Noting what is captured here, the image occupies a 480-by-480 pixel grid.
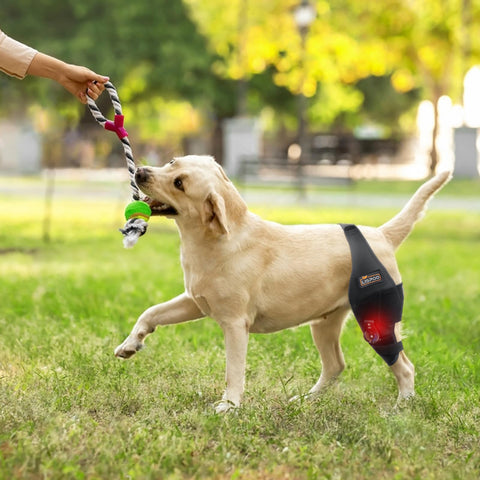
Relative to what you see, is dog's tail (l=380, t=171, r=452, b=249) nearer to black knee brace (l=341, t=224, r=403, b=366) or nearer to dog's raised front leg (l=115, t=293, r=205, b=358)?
black knee brace (l=341, t=224, r=403, b=366)

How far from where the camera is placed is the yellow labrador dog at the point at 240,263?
4.02m

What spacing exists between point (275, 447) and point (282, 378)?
1217 mm

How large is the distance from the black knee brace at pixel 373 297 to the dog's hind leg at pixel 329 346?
30 cm

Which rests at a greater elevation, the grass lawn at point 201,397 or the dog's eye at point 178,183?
the dog's eye at point 178,183

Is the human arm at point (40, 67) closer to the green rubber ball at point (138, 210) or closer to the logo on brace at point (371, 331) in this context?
the green rubber ball at point (138, 210)

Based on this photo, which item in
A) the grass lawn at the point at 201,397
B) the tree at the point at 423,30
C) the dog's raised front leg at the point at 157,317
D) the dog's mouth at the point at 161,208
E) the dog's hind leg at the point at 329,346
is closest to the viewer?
the grass lawn at the point at 201,397

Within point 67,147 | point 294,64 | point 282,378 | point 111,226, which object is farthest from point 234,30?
point 282,378

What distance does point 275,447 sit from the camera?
146 inches

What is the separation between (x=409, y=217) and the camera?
4.54 meters

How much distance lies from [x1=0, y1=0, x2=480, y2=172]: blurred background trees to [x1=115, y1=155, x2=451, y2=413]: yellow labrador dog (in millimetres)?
22525

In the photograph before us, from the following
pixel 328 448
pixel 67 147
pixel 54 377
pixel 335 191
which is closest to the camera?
pixel 328 448

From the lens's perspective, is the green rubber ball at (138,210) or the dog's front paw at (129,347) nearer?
the green rubber ball at (138,210)

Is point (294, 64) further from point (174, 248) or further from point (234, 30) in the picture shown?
point (174, 248)

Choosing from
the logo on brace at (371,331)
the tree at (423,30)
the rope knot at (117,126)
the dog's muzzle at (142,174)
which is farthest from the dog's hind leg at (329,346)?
the tree at (423,30)
